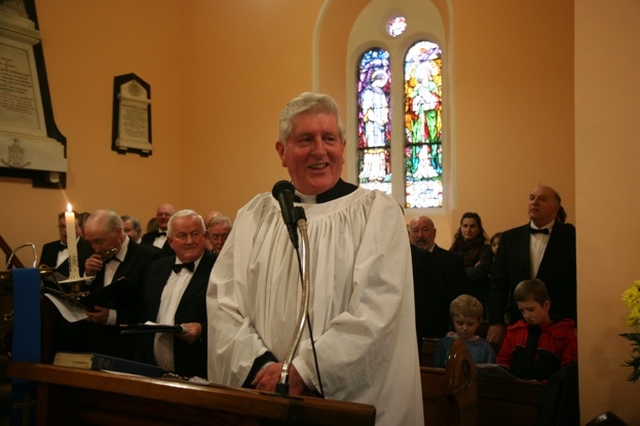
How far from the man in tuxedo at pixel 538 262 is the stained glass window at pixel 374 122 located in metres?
4.41

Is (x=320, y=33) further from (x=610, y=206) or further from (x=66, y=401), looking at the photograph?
(x=66, y=401)

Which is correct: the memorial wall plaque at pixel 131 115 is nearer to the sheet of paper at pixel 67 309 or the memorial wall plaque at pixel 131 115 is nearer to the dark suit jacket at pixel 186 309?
the dark suit jacket at pixel 186 309

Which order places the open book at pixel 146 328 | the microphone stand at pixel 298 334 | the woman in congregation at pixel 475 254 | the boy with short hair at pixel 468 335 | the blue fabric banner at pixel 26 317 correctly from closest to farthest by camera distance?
the microphone stand at pixel 298 334
the open book at pixel 146 328
the blue fabric banner at pixel 26 317
the boy with short hair at pixel 468 335
the woman in congregation at pixel 475 254

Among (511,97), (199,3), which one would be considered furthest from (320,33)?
(511,97)

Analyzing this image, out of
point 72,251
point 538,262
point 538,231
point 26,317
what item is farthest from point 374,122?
point 26,317

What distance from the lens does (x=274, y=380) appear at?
7.16ft

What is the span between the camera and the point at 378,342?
2240mm

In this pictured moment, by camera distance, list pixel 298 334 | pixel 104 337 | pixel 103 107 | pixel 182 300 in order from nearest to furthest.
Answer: pixel 298 334 < pixel 182 300 < pixel 104 337 < pixel 103 107

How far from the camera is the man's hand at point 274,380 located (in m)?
2.16

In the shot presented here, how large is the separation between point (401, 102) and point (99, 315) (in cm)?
677

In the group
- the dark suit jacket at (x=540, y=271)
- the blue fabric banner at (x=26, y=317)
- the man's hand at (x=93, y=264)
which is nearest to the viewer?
the blue fabric banner at (x=26, y=317)

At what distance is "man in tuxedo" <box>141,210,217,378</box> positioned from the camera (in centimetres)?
363

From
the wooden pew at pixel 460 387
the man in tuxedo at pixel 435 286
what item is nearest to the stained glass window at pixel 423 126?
the man in tuxedo at pixel 435 286

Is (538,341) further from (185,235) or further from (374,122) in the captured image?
(374,122)
